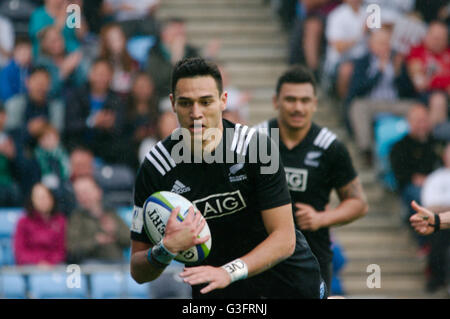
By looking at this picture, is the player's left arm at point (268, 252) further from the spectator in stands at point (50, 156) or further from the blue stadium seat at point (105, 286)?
the spectator in stands at point (50, 156)

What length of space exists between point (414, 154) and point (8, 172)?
480cm

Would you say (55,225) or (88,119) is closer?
(55,225)

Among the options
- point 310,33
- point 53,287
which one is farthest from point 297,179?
point 310,33

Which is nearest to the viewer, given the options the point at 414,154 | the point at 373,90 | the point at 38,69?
the point at 414,154

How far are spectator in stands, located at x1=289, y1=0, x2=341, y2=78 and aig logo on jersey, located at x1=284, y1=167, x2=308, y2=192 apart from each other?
16.5 ft

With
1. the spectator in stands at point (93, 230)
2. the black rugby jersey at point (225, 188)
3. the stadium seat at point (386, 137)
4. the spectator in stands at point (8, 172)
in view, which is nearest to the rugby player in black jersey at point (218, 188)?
the black rugby jersey at point (225, 188)

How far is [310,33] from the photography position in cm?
1093

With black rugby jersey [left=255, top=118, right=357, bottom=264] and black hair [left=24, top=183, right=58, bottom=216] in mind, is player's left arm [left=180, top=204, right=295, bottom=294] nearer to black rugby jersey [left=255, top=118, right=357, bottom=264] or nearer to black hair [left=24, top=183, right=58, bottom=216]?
black rugby jersey [left=255, top=118, right=357, bottom=264]

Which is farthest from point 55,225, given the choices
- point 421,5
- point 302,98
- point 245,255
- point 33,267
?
point 421,5

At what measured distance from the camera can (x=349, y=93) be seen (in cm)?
1058

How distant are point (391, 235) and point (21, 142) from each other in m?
4.62

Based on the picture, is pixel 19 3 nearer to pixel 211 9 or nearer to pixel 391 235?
pixel 211 9

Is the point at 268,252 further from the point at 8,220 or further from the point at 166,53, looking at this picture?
the point at 166,53

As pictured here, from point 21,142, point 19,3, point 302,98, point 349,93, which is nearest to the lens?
point 302,98
